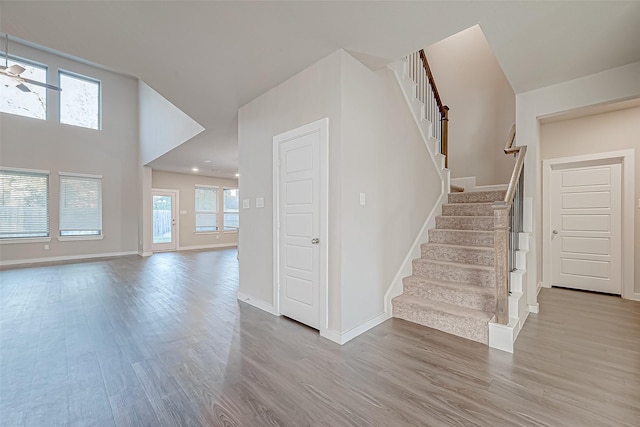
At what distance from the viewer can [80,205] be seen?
7.51 m

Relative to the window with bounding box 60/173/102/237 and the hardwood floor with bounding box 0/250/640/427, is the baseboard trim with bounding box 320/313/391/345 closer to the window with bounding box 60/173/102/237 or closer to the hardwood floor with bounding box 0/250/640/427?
the hardwood floor with bounding box 0/250/640/427

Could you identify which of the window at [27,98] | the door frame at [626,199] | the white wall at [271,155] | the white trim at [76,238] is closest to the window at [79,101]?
the window at [27,98]

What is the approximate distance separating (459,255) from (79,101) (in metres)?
10.4

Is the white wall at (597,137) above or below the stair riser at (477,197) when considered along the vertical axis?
above

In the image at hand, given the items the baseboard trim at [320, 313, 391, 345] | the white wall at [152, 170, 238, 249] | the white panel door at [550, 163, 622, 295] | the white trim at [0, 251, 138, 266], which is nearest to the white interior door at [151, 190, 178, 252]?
the white wall at [152, 170, 238, 249]

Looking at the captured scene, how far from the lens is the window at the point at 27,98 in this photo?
21.4 feet

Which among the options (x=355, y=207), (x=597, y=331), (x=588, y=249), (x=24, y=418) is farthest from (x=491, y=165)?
(x=24, y=418)

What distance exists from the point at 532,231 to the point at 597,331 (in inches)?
43.4

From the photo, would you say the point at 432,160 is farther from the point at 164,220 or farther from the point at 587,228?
the point at 164,220

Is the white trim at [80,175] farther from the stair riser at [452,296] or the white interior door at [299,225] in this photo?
the stair riser at [452,296]

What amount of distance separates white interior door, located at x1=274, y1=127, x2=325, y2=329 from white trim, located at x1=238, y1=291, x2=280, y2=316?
0.19 m

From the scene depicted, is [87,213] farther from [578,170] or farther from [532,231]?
[578,170]

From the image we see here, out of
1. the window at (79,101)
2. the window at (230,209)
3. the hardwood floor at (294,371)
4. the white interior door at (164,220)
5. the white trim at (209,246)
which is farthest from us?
the window at (230,209)

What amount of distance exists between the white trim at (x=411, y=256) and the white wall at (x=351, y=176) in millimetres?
75
